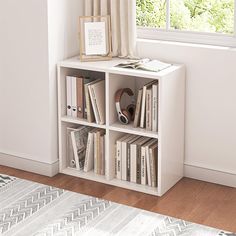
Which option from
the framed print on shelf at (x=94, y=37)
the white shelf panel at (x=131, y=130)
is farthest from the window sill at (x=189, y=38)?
the white shelf panel at (x=131, y=130)

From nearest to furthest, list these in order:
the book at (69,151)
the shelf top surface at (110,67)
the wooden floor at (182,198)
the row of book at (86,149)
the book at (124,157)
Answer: the wooden floor at (182,198), the shelf top surface at (110,67), the book at (124,157), the row of book at (86,149), the book at (69,151)

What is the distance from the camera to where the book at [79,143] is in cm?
398

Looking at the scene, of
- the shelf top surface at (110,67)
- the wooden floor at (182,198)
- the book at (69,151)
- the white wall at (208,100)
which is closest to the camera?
the wooden floor at (182,198)

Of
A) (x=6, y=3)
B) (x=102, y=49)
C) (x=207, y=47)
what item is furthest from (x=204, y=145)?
(x=6, y=3)

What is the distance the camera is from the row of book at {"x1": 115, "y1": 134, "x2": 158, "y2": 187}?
374 cm

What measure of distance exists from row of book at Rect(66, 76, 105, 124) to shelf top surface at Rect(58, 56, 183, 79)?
0.10 meters

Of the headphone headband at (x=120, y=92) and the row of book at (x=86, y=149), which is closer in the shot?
the headphone headband at (x=120, y=92)

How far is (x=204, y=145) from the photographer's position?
12.7 ft

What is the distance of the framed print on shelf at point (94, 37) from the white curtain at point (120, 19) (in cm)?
5

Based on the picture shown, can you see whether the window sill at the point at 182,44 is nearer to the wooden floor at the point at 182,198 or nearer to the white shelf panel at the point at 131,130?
the white shelf panel at the point at 131,130

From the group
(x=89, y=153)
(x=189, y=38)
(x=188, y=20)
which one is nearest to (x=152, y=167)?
(x=89, y=153)

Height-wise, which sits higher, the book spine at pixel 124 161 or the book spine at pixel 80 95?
the book spine at pixel 80 95

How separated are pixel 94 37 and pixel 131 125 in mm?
582

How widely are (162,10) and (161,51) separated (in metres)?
0.27
